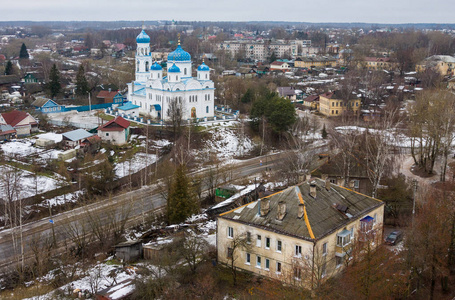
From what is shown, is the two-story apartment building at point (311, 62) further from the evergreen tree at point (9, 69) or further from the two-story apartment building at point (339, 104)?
the evergreen tree at point (9, 69)

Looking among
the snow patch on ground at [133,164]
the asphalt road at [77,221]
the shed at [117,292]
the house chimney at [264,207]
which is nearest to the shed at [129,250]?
the asphalt road at [77,221]

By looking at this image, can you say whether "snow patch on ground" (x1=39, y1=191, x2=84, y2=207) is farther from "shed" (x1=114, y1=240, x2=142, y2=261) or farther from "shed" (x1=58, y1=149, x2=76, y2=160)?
"shed" (x1=114, y1=240, x2=142, y2=261)

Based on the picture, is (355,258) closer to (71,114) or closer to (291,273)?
(291,273)

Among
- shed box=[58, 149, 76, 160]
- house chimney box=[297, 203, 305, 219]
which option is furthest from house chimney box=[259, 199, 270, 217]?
shed box=[58, 149, 76, 160]

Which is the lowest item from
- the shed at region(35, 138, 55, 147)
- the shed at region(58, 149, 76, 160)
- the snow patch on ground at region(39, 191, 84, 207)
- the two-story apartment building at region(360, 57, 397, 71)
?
the snow patch on ground at region(39, 191, 84, 207)

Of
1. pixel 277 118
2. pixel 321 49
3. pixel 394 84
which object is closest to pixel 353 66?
pixel 394 84

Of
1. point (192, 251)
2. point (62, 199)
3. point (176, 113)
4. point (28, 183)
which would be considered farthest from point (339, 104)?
point (192, 251)
